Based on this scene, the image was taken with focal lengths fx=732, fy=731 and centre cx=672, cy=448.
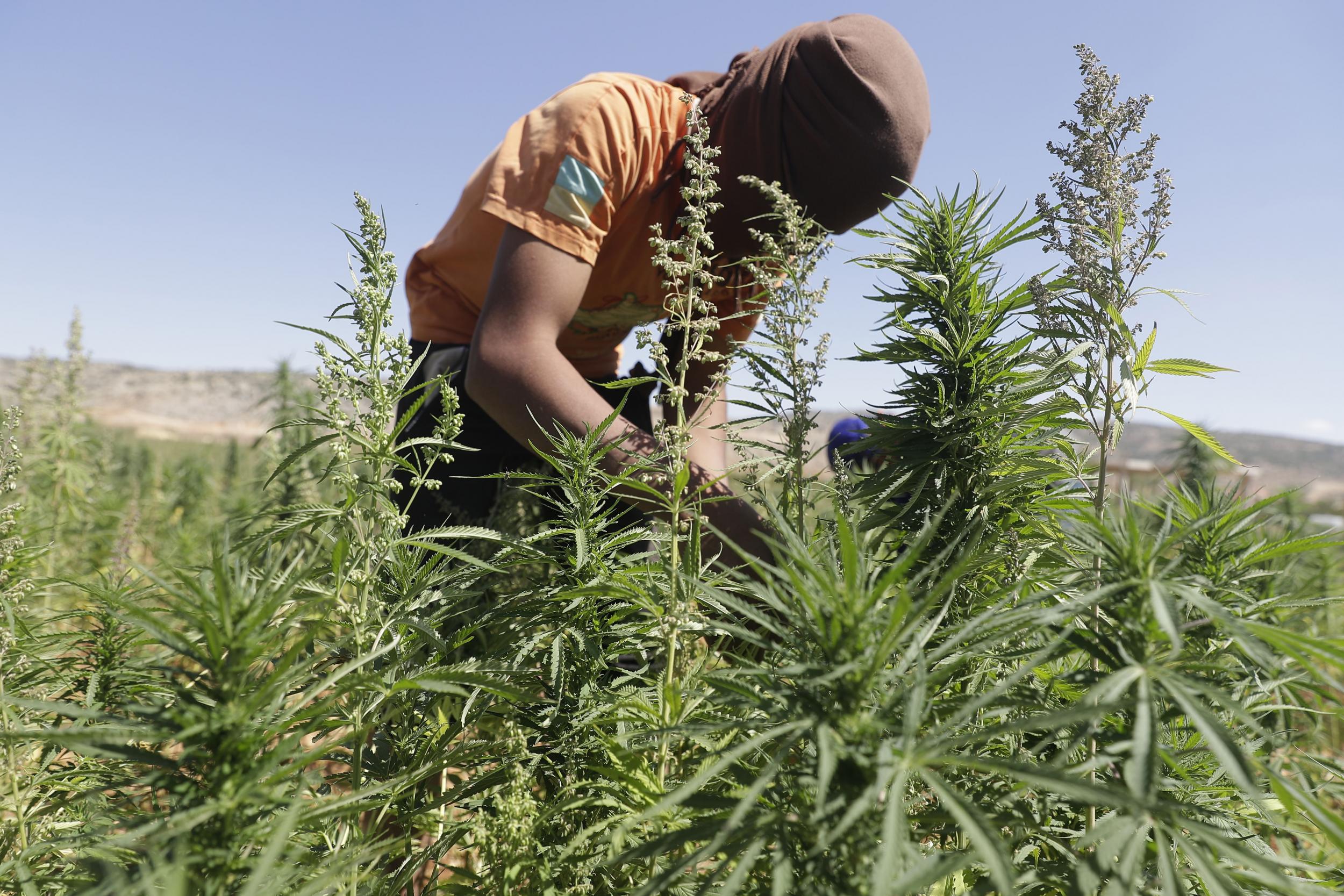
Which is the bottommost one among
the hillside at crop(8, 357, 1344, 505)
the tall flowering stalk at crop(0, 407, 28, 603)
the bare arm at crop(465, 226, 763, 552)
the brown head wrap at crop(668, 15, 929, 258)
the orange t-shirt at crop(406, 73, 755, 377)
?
the hillside at crop(8, 357, 1344, 505)

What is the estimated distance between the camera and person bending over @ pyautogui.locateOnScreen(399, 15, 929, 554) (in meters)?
1.91

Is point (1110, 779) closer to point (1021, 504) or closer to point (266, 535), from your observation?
point (1021, 504)

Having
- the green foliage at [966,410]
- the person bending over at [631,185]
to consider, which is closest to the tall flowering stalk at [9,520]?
the person bending over at [631,185]

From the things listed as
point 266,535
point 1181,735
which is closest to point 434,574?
point 266,535

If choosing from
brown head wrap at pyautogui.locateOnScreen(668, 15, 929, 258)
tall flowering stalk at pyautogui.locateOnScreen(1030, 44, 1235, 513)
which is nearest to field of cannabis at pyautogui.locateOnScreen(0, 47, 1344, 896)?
tall flowering stalk at pyautogui.locateOnScreen(1030, 44, 1235, 513)

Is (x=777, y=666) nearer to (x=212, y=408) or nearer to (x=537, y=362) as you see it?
(x=537, y=362)

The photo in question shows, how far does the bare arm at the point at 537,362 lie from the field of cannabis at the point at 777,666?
21cm

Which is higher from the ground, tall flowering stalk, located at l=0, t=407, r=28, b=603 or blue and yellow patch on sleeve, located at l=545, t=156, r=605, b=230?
blue and yellow patch on sleeve, located at l=545, t=156, r=605, b=230

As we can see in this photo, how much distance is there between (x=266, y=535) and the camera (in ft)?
3.59

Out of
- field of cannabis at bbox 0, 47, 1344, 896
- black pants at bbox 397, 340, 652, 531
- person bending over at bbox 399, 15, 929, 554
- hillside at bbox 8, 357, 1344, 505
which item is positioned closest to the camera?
field of cannabis at bbox 0, 47, 1344, 896

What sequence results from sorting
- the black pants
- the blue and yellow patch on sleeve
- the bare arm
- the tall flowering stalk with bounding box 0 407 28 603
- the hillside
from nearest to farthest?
1. the tall flowering stalk with bounding box 0 407 28 603
2. the bare arm
3. the blue and yellow patch on sleeve
4. the black pants
5. the hillside

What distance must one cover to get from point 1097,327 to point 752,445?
0.62m

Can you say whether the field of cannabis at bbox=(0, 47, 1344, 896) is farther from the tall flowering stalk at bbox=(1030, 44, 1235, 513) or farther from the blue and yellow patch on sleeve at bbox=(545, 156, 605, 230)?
the blue and yellow patch on sleeve at bbox=(545, 156, 605, 230)

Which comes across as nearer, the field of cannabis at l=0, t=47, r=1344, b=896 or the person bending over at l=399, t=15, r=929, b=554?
the field of cannabis at l=0, t=47, r=1344, b=896
